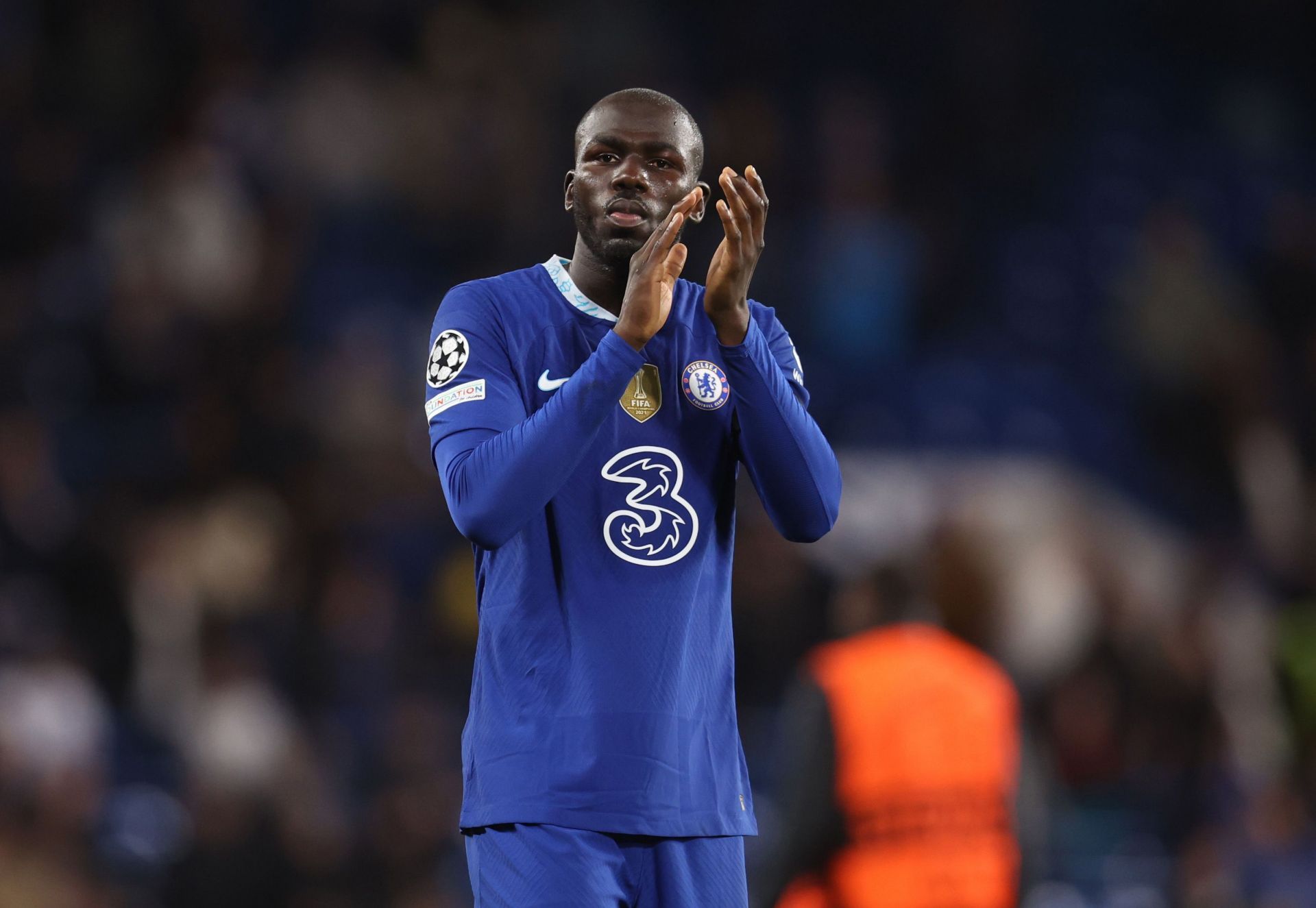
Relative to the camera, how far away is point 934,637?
438 cm

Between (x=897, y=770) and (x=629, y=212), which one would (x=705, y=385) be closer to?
(x=629, y=212)

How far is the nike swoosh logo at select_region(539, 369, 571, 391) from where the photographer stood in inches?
120

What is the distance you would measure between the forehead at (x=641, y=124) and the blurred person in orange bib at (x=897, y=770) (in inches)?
62.7

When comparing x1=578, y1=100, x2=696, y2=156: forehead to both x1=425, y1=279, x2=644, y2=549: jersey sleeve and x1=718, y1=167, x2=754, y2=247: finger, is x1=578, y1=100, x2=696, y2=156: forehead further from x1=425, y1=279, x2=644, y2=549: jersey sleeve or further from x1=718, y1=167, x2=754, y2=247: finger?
x1=425, y1=279, x2=644, y2=549: jersey sleeve

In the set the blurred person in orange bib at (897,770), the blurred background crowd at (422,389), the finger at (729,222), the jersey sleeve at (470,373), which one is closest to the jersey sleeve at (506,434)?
the jersey sleeve at (470,373)

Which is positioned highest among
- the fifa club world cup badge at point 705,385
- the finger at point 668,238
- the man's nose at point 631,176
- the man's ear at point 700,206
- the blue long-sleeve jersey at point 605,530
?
the man's nose at point 631,176

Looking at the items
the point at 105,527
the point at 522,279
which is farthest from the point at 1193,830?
the point at 522,279

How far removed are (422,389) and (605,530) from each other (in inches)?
281

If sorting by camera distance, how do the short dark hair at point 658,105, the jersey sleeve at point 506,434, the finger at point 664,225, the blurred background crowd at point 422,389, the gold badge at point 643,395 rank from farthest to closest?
the blurred background crowd at point 422,389, the short dark hair at point 658,105, the gold badge at point 643,395, the finger at point 664,225, the jersey sleeve at point 506,434

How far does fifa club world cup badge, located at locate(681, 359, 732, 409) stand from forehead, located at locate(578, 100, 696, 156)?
385mm

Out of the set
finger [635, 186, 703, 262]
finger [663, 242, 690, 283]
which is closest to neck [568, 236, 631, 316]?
finger [635, 186, 703, 262]

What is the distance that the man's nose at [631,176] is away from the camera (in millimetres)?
3092

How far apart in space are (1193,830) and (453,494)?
6451 millimetres

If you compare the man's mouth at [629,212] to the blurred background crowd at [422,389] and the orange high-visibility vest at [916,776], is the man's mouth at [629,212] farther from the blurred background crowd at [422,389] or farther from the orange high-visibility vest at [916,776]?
the blurred background crowd at [422,389]
